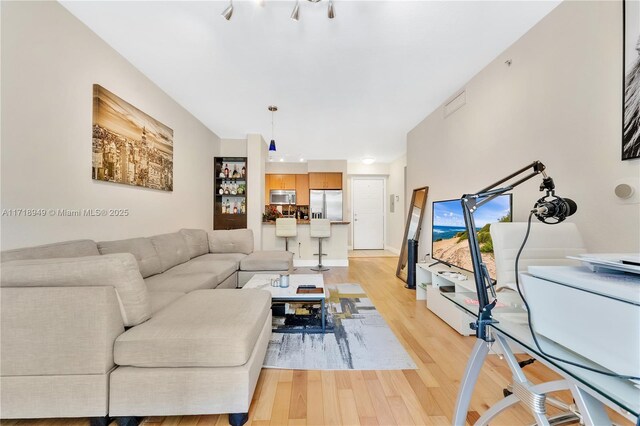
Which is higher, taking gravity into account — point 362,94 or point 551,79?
point 362,94

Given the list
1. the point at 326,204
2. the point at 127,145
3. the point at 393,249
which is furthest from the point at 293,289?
the point at 393,249

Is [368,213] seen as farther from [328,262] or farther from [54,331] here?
[54,331]

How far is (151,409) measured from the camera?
1286 mm

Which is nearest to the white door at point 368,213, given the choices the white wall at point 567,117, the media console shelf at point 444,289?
the media console shelf at point 444,289

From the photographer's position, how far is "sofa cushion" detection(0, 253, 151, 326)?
1247mm

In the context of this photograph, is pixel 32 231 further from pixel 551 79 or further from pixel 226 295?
pixel 551 79

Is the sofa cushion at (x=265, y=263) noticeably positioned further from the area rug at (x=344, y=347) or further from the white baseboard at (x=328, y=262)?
the white baseboard at (x=328, y=262)

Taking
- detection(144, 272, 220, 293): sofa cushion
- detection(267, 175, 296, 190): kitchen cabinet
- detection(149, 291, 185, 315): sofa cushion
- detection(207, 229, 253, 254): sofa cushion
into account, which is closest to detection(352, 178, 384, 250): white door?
detection(267, 175, 296, 190): kitchen cabinet

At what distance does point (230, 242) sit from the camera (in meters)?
4.08

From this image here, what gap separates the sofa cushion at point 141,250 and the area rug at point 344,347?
1400 mm

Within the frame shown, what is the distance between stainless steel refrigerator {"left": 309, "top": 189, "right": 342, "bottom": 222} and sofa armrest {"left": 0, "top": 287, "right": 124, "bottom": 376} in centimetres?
587

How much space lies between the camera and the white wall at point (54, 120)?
162 cm

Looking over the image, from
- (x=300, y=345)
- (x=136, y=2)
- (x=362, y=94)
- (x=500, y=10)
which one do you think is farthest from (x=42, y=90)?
(x=500, y=10)

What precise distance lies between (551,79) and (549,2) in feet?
1.74
